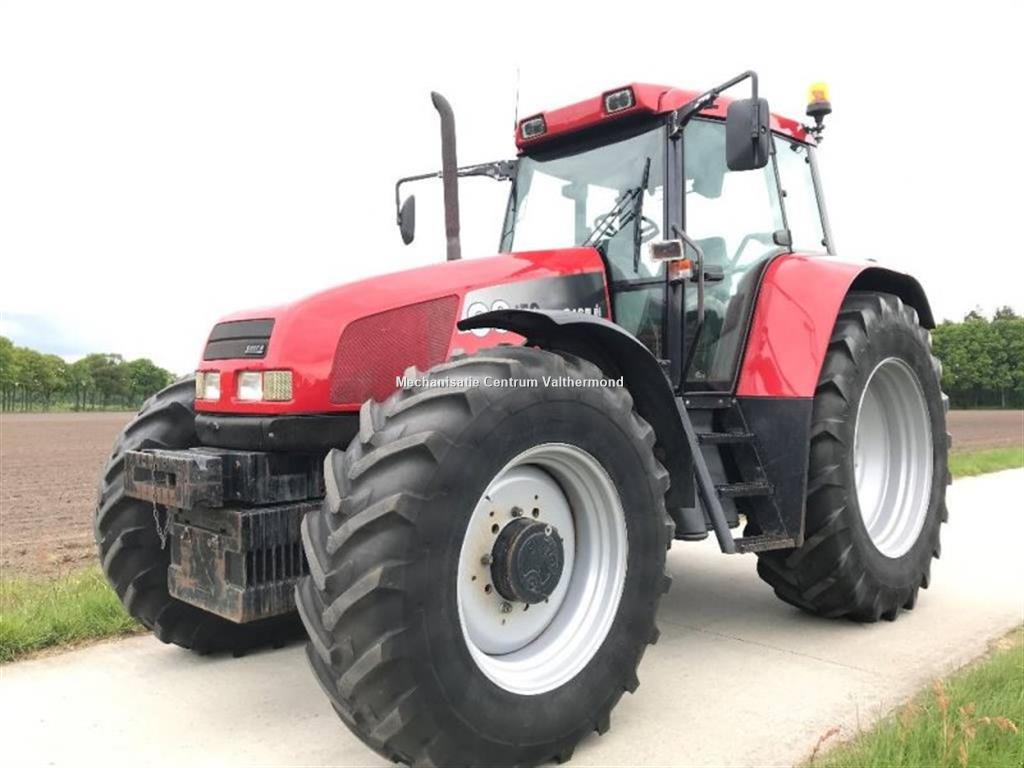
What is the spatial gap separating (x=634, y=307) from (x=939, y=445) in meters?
2.14

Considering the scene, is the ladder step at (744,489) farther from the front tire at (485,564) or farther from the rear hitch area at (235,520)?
the rear hitch area at (235,520)

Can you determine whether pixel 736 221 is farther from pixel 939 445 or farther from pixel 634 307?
pixel 939 445

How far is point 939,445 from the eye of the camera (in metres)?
4.90

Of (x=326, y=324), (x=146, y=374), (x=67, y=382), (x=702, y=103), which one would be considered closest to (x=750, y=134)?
(x=702, y=103)

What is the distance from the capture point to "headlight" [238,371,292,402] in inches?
121

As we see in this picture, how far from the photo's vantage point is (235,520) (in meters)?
2.91

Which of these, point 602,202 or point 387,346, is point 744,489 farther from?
point 387,346

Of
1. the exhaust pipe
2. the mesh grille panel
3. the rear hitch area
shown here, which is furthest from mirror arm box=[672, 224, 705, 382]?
the rear hitch area

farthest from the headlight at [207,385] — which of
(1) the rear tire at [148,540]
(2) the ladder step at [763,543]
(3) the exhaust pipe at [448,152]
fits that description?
(2) the ladder step at [763,543]

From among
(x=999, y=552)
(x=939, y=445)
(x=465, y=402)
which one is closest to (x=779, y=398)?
(x=939, y=445)

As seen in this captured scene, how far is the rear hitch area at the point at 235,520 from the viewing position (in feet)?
9.56

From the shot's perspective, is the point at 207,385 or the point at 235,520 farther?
the point at 207,385

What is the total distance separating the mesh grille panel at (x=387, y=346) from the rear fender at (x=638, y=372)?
0.16 meters

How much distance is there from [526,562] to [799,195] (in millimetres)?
3103
